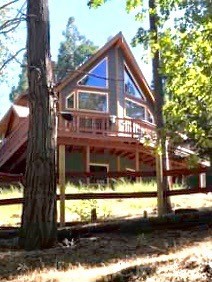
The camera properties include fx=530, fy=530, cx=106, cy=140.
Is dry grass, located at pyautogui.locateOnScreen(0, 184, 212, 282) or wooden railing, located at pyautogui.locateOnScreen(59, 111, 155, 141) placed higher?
wooden railing, located at pyautogui.locateOnScreen(59, 111, 155, 141)

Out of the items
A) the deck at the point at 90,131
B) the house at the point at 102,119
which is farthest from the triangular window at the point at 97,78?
the deck at the point at 90,131

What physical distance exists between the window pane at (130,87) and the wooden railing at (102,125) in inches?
152

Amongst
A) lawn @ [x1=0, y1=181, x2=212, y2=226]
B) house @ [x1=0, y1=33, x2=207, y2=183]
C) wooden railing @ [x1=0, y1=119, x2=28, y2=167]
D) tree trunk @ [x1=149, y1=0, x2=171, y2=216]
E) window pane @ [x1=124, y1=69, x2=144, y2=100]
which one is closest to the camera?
tree trunk @ [x1=149, y1=0, x2=171, y2=216]

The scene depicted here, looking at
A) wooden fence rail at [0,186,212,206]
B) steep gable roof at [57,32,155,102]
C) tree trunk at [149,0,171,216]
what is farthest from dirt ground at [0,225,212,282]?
steep gable roof at [57,32,155,102]

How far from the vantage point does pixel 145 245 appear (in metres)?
8.37

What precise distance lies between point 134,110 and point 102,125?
19.6ft

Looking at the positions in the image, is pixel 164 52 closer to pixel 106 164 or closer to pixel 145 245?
pixel 145 245

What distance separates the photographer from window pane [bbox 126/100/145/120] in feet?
98.0

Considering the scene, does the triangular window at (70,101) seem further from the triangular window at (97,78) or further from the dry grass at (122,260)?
the dry grass at (122,260)

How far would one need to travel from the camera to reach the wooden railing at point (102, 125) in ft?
78.2

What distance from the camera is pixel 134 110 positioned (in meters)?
30.5

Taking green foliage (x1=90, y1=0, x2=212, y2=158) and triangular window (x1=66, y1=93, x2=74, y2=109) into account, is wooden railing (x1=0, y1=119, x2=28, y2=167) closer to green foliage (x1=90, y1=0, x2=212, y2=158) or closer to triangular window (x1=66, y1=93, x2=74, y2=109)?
triangular window (x1=66, y1=93, x2=74, y2=109)

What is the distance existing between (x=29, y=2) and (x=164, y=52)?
109 inches

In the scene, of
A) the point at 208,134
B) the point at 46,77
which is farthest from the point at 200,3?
the point at 46,77
